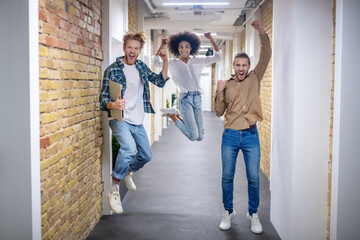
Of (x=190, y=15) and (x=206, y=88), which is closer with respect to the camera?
(x=190, y=15)

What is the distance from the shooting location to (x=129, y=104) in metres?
3.76

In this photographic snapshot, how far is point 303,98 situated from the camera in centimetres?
318

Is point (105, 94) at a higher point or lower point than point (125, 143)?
higher

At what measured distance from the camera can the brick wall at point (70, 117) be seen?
2.64 metres

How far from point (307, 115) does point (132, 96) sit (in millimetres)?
1606

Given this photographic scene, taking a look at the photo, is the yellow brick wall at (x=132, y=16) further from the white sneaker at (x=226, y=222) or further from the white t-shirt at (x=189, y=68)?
the white sneaker at (x=226, y=222)

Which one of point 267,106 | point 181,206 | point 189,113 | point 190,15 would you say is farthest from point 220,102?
point 190,15

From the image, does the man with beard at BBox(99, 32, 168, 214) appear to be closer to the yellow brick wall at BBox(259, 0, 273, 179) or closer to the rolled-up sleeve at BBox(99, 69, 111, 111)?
the rolled-up sleeve at BBox(99, 69, 111, 111)

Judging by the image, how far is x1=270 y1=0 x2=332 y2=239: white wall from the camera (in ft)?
10.2

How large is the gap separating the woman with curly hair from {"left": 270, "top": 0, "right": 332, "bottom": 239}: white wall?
1164 mm
